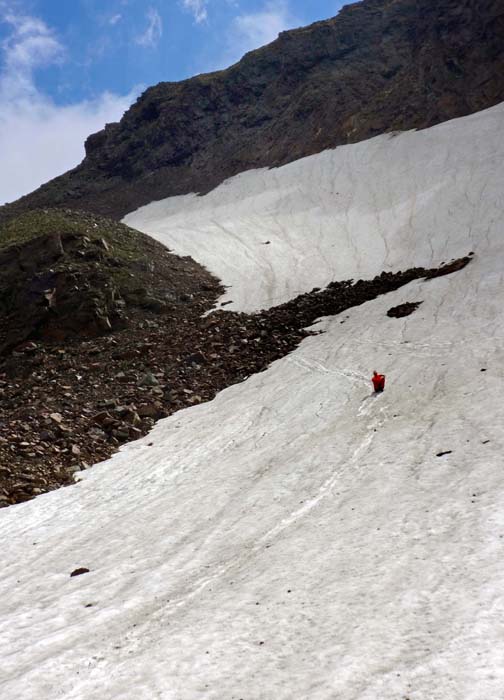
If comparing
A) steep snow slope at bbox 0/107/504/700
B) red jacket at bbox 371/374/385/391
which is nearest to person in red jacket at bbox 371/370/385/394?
red jacket at bbox 371/374/385/391

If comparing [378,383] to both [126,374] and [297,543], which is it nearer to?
[297,543]

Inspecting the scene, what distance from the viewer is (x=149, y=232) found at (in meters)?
42.5

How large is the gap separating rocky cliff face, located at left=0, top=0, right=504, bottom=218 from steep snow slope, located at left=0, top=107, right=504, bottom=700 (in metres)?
41.0

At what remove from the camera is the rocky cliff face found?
53.0 m

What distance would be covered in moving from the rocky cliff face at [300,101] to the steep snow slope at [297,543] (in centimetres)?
4096

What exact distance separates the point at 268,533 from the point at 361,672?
3759 mm

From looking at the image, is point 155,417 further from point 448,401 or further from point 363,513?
point 363,513

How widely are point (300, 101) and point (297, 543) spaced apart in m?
65.9

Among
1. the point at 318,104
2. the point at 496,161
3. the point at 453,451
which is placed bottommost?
the point at 453,451

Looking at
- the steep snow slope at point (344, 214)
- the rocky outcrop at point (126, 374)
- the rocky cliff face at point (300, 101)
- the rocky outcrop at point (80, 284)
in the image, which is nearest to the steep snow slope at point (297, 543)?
the rocky outcrop at point (126, 374)

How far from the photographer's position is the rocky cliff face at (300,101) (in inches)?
2087

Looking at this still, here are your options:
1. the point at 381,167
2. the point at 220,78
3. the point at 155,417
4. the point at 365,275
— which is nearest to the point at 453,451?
the point at 155,417

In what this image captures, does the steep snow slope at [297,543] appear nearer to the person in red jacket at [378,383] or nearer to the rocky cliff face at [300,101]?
the person in red jacket at [378,383]

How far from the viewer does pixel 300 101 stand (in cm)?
6556
